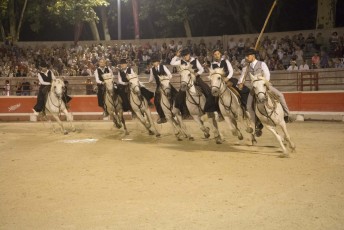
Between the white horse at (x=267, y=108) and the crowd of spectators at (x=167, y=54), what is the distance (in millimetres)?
10235

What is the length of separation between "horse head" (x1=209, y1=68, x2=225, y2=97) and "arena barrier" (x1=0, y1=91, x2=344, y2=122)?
24.4 feet

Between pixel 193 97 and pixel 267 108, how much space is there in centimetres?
271

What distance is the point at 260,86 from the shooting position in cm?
1012

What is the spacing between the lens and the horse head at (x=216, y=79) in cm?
1130

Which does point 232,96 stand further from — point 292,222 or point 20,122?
point 20,122

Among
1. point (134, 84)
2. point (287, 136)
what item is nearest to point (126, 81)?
point (134, 84)

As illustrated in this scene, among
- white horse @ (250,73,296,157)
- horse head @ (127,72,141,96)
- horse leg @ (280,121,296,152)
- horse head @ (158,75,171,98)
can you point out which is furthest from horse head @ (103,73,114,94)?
horse leg @ (280,121,296,152)

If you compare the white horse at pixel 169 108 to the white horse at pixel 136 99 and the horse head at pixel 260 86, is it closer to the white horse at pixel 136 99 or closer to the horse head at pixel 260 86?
the white horse at pixel 136 99

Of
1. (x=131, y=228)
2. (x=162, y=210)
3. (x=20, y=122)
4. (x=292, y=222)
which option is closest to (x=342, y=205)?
(x=292, y=222)

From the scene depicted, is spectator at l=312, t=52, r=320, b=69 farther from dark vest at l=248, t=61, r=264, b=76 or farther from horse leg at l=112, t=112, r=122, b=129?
dark vest at l=248, t=61, r=264, b=76

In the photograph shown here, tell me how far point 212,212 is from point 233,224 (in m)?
0.57

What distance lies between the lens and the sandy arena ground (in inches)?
249

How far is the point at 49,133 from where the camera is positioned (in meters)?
16.6

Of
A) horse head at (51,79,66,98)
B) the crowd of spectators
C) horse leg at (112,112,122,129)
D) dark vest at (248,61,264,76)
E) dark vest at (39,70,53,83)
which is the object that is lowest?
horse leg at (112,112,122,129)
